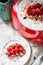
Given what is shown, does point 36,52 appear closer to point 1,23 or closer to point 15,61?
point 15,61

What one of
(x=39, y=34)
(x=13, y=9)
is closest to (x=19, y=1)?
(x=13, y=9)

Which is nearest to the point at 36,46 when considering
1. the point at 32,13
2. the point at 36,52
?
the point at 36,52

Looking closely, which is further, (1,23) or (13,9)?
(1,23)

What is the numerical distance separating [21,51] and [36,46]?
0.07 meters

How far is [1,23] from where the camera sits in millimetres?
896

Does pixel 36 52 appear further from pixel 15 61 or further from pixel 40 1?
pixel 40 1

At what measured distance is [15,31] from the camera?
0.87 meters

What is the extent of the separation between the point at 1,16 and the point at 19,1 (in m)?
0.11

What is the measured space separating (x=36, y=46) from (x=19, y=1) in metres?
0.18

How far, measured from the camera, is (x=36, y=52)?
82 centimetres

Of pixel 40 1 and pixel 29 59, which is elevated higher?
pixel 40 1

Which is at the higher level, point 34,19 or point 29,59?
point 34,19

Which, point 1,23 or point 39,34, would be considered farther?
point 1,23

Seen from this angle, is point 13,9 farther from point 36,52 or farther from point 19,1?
point 36,52
